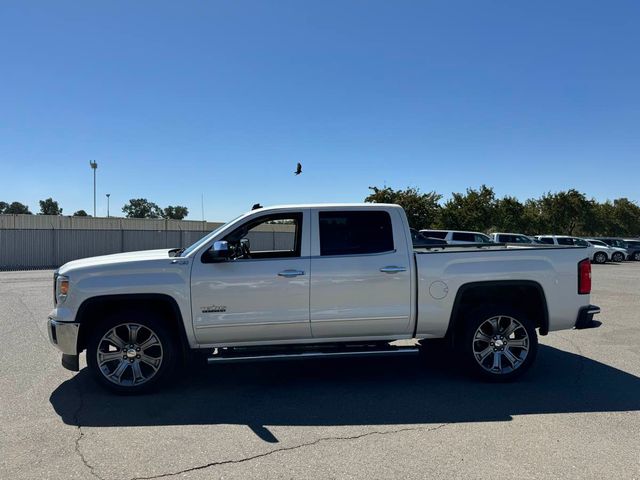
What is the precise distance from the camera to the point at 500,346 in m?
5.30

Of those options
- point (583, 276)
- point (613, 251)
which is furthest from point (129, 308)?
point (613, 251)

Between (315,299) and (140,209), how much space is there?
122 m

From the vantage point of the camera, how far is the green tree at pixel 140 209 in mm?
117500

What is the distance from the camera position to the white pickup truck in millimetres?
4891

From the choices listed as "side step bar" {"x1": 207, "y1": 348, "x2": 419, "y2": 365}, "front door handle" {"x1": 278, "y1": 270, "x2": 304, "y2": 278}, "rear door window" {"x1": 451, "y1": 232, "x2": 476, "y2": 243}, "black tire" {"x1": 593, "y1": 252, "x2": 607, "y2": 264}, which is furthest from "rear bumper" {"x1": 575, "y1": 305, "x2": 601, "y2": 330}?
"black tire" {"x1": 593, "y1": 252, "x2": 607, "y2": 264}

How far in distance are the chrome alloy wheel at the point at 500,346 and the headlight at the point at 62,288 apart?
439 cm

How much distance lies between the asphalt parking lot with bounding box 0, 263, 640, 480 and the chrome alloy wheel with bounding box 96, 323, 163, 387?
237 millimetres

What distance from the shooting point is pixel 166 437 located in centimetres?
394

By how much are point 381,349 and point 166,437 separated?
7.69ft

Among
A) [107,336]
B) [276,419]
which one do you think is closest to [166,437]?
[276,419]

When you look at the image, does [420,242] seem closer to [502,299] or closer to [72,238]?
[502,299]

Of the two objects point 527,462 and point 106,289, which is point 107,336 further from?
point 527,462

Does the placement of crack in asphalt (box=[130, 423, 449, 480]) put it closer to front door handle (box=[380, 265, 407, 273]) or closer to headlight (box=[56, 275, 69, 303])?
front door handle (box=[380, 265, 407, 273])

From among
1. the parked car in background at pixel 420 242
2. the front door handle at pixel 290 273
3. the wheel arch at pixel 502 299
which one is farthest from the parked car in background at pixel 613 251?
the front door handle at pixel 290 273
